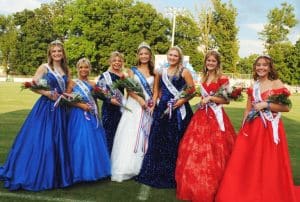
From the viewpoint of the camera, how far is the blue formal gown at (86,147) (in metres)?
5.55

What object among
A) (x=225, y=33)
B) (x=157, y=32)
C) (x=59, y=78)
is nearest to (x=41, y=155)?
(x=59, y=78)

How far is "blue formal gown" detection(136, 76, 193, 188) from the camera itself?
5.73 meters

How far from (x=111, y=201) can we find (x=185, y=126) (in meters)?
1.55

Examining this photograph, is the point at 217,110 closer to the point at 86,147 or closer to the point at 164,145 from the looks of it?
the point at 164,145

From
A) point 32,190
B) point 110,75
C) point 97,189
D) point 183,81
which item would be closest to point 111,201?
point 97,189

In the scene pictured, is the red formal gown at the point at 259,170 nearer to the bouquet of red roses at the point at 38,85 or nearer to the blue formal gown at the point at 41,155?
the blue formal gown at the point at 41,155

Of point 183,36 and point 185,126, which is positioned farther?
point 183,36

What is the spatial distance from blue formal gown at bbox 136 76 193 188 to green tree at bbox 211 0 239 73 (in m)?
46.8

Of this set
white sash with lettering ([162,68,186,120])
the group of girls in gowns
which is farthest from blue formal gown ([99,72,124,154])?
white sash with lettering ([162,68,186,120])

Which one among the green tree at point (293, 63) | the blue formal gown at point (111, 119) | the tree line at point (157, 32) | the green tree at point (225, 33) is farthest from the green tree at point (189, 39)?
the blue formal gown at point (111, 119)

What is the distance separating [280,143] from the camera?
4.84 meters

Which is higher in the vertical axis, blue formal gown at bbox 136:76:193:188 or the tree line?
the tree line

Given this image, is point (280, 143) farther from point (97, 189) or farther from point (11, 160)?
point (11, 160)

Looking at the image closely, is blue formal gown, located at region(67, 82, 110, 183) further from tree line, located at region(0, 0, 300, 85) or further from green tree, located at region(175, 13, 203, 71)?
green tree, located at region(175, 13, 203, 71)
